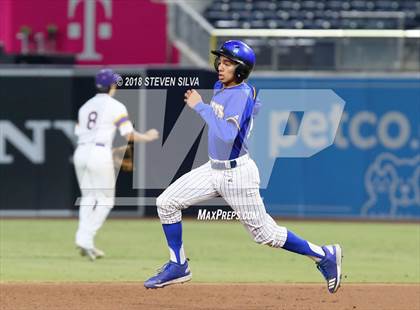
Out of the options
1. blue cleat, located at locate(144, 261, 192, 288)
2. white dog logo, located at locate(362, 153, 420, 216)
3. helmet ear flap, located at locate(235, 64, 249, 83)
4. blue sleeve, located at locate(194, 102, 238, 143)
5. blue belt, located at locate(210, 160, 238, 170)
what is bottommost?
white dog logo, located at locate(362, 153, 420, 216)

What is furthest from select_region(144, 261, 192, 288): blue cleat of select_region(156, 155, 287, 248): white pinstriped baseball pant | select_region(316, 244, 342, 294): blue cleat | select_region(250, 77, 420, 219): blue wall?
select_region(250, 77, 420, 219): blue wall

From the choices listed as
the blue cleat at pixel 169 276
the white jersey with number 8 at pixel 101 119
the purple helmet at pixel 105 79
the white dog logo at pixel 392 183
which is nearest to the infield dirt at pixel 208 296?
the blue cleat at pixel 169 276

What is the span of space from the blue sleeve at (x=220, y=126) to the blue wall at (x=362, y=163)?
1046 cm

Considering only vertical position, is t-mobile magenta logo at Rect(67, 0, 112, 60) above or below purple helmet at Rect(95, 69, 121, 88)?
below

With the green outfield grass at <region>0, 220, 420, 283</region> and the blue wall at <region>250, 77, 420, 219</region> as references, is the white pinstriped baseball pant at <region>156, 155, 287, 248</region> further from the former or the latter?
the blue wall at <region>250, 77, 420, 219</region>

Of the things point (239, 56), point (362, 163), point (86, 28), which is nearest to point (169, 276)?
point (239, 56)

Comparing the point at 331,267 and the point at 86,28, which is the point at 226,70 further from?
the point at 86,28

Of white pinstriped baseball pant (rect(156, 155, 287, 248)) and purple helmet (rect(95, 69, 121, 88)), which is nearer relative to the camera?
white pinstriped baseball pant (rect(156, 155, 287, 248))

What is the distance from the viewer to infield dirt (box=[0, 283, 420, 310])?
370 inches

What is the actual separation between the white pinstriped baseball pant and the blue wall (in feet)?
33.0

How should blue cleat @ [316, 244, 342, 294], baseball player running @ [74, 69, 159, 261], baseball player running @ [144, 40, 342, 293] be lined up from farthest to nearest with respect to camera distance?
1. baseball player running @ [74, 69, 159, 261]
2. blue cleat @ [316, 244, 342, 294]
3. baseball player running @ [144, 40, 342, 293]

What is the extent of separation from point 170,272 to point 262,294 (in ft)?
5.55

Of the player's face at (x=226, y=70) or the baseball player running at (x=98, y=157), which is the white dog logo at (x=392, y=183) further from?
the player's face at (x=226, y=70)

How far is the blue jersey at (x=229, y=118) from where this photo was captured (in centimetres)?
826
